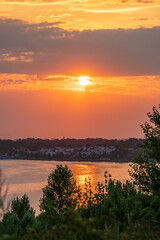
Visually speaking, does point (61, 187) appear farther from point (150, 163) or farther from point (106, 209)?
point (106, 209)

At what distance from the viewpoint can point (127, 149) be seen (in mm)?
162250

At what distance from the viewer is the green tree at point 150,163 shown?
20.6 m

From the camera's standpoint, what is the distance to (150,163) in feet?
69.7

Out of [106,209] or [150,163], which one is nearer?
[106,209]

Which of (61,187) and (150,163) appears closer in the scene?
(150,163)

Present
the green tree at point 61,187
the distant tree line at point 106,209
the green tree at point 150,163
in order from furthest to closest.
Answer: the green tree at point 61,187, the green tree at point 150,163, the distant tree line at point 106,209

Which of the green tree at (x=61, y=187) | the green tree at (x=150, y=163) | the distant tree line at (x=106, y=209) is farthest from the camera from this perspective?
the green tree at (x=61, y=187)

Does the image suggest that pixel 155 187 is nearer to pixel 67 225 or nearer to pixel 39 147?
pixel 67 225

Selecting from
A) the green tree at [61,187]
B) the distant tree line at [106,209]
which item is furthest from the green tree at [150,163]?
the green tree at [61,187]

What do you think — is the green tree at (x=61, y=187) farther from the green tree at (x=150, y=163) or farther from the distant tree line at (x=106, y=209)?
the green tree at (x=150, y=163)

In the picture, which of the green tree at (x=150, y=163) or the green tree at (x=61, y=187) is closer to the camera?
the green tree at (x=150, y=163)

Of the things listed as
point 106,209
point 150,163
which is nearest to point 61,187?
point 150,163

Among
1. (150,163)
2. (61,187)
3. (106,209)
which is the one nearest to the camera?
(106,209)

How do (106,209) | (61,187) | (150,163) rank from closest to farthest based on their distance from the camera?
(106,209)
(150,163)
(61,187)
